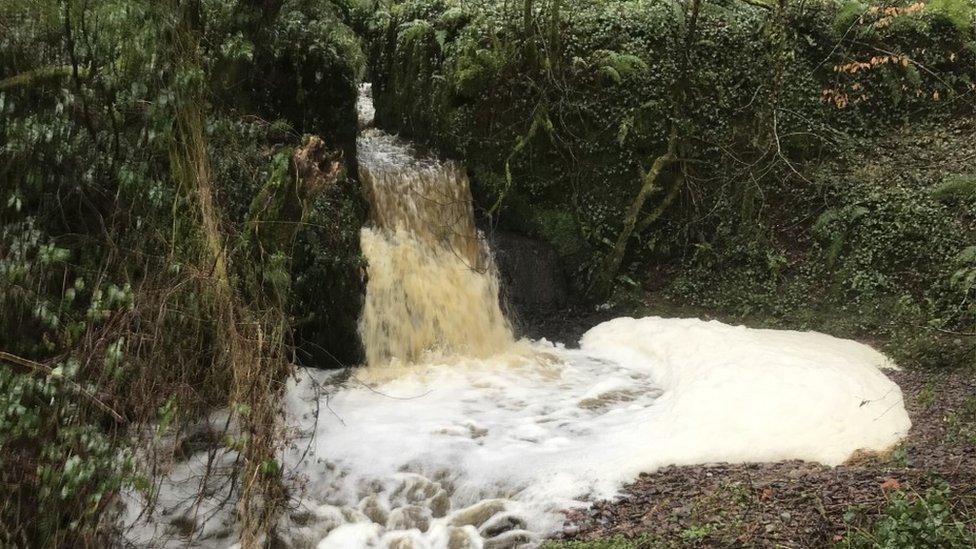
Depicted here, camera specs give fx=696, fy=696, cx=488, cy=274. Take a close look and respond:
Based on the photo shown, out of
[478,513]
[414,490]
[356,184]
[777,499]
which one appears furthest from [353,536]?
[356,184]

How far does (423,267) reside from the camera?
33.1ft

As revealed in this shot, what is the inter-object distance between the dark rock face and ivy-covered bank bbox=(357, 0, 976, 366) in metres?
0.25

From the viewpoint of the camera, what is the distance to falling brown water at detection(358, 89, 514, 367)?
951 cm

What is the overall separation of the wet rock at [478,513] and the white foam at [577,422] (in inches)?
2.3

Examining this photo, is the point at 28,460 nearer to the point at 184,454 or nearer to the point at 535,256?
the point at 184,454

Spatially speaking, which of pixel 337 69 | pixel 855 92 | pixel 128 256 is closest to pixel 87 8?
pixel 128 256

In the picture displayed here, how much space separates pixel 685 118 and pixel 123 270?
9248mm

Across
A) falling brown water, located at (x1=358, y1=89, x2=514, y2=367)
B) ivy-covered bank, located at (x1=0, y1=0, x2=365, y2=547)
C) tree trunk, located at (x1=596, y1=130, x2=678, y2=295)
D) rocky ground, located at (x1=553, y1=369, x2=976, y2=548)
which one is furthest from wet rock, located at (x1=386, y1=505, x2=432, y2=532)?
tree trunk, located at (x1=596, y1=130, x2=678, y2=295)

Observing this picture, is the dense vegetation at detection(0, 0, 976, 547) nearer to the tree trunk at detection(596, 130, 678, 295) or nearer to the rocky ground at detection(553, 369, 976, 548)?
the tree trunk at detection(596, 130, 678, 295)

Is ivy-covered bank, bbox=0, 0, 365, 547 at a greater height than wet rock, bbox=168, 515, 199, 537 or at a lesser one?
greater

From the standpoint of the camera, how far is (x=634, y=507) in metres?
5.38

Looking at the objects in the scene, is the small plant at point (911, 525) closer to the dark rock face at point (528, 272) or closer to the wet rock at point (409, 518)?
the wet rock at point (409, 518)

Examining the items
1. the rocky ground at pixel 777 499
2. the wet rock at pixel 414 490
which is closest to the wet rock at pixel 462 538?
the wet rock at pixel 414 490

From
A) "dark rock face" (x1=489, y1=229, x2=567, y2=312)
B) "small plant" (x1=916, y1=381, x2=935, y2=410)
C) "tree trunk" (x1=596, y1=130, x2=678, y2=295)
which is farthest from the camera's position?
"tree trunk" (x1=596, y1=130, x2=678, y2=295)
